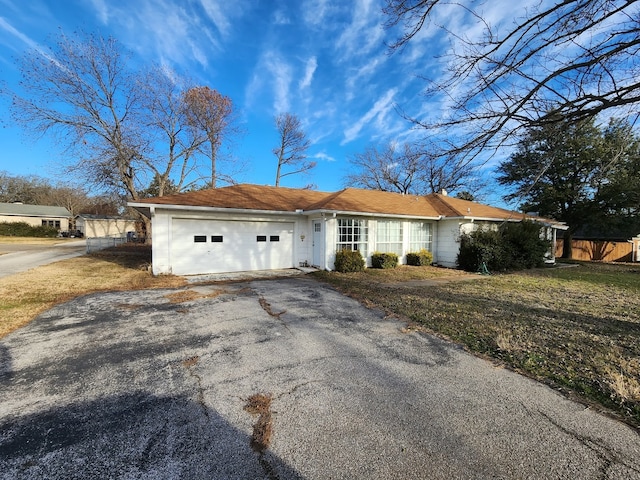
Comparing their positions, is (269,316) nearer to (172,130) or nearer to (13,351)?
(13,351)

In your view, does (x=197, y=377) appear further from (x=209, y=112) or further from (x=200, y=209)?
(x=209, y=112)

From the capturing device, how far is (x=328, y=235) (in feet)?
38.2

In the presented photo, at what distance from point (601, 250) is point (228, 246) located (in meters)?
27.9

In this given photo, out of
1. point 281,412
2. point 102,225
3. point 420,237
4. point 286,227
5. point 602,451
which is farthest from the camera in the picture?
point 102,225

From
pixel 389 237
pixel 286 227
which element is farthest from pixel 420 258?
pixel 286 227

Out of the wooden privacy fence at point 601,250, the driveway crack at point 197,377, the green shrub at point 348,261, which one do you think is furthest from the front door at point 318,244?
the wooden privacy fence at point 601,250

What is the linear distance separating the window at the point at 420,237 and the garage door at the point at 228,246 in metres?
6.23

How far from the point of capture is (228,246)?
1123cm

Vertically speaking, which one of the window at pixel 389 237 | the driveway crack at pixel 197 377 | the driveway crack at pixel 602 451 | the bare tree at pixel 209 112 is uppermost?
the bare tree at pixel 209 112

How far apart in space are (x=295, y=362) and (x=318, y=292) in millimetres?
4329

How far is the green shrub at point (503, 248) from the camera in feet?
40.9

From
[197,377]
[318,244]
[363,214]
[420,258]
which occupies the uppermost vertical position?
[363,214]

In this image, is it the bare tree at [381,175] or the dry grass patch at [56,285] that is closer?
the dry grass patch at [56,285]

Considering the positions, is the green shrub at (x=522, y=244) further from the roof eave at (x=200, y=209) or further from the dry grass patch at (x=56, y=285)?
the dry grass patch at (x=56, y=285)
